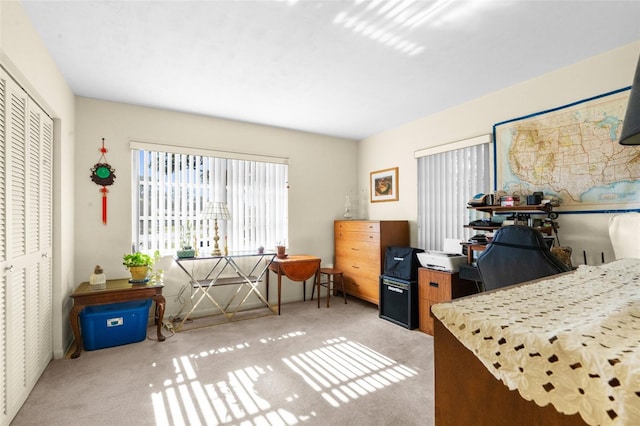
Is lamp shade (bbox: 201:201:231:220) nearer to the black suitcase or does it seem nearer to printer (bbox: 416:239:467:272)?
the black suitcase

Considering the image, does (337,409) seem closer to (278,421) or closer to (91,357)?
(278,421)

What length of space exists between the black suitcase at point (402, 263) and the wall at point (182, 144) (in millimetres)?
1252

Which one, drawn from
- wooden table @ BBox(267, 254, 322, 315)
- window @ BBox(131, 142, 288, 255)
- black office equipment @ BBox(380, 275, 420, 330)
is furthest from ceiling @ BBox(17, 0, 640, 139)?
black office equipment @ BBox(380, 275, 420, 330)

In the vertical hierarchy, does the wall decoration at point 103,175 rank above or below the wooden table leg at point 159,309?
above

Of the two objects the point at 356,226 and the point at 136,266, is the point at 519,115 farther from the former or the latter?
the point at 136,266

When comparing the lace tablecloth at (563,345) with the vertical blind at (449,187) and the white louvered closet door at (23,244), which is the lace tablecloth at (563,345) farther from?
the vertical blind at (449,187)

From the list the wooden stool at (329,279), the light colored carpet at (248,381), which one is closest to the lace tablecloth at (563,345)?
the light colored carpet at (248,381)

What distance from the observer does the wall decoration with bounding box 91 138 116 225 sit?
3.24 metres

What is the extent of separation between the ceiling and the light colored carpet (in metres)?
2.40

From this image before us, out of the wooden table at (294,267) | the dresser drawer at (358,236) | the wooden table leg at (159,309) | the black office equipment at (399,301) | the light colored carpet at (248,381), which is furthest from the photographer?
the dresser drawer at (358,236)

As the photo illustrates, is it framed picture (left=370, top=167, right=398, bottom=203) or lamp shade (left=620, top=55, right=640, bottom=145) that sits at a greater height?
framed picture (left=370, top=167, right=398, bottom=203)

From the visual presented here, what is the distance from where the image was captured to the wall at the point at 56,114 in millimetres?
1760

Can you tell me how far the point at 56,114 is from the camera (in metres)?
2.55

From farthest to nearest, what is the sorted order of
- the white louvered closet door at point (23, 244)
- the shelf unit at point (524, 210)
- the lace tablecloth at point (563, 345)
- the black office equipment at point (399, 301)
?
the black office equipment at point (399, 301), the shelf unit at point (524, 210), the white louvered closet door at point (23, 244), the lace tablecloth at point (563, 345)
